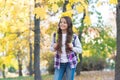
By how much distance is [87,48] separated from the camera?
750 inches

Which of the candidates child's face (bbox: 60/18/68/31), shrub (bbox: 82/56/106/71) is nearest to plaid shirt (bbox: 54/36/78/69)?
child's face (bbox: 60/18/68/31)

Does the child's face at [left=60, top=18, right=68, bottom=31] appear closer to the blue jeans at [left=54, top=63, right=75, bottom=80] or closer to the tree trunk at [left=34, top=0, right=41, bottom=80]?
the blue jeans at [left=54, top=63, right=75, bottom=80]

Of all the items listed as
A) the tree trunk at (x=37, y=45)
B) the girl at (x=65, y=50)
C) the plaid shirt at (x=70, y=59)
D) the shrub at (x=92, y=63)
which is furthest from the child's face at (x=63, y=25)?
the shrub at (x=92, y=63)

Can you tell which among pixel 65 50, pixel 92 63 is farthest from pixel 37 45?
pixel 92 63

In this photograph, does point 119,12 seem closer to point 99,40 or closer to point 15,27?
point 15,27

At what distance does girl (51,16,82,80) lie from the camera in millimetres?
6941

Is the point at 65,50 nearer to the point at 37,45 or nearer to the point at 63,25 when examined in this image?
the point at 63,25

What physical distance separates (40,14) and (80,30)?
7.42 m

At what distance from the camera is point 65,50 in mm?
6957

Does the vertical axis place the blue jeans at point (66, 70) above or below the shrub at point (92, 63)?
above

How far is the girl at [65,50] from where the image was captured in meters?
6.94

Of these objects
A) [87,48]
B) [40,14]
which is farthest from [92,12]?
[40,14]

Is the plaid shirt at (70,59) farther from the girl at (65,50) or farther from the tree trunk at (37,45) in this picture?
the tree trunk at (37,45)

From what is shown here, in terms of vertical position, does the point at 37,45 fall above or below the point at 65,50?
below
